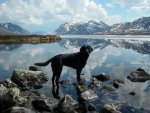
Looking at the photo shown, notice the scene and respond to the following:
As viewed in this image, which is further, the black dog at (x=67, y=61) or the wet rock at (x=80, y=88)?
the black dog at (x=67, y=61)

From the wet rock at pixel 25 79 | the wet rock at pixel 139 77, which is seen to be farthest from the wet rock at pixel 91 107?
the wet rock at pixel 139 77

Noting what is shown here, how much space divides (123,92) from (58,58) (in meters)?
5.63

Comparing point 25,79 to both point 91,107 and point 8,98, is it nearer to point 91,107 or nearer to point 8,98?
point 8,98

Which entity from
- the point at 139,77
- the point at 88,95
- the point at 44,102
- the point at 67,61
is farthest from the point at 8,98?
the point at 139,77

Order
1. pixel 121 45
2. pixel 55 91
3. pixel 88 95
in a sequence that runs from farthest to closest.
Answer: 1. pixel 121 45
2. pixel 55 91
3. pixel 88 95

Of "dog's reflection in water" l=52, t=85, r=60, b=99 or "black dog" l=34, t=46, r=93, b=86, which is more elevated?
"black dog" l=34, t=46, r=93, b=86

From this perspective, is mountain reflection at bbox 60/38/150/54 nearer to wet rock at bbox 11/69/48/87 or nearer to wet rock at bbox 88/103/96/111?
wet rock at bbox 11/69/48/87

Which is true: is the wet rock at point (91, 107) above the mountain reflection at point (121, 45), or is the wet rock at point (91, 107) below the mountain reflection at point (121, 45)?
above

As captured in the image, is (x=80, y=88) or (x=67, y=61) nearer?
(x=80, y=88)

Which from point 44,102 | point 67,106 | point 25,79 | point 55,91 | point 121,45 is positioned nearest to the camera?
point 67,106

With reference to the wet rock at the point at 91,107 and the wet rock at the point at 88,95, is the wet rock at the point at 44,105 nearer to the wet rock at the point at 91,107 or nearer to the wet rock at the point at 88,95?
the wet rock at the point at 91,107

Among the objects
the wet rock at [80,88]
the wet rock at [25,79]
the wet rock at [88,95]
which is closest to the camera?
the wet rock at [88,95]

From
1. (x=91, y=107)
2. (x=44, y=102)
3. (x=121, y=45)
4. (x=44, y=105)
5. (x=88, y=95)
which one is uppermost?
(x=44, y=102)

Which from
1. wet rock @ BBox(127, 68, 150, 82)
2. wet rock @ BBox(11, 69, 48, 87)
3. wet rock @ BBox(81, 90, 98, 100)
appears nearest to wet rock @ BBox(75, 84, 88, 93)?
wet rock @ BBox(81, 90, 98, 100)
